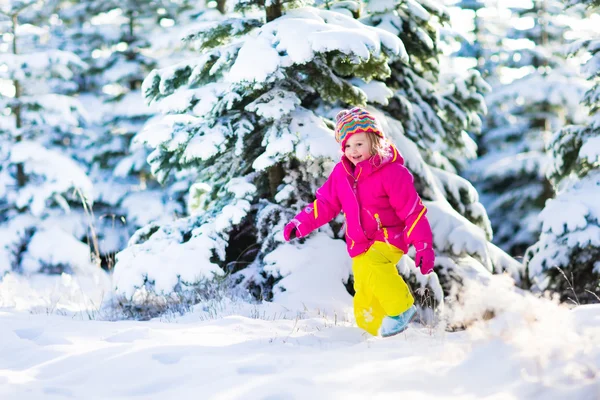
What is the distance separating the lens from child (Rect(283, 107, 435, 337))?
12.8 ft

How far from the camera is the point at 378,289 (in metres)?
3.94

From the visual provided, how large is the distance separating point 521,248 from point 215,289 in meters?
14.0

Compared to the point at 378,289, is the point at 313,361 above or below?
above

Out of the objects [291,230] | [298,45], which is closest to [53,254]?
[298,45]

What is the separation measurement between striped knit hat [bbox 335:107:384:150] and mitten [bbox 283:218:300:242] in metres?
0.68

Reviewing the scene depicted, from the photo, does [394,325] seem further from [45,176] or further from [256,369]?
[45,176]

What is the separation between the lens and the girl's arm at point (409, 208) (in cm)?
384

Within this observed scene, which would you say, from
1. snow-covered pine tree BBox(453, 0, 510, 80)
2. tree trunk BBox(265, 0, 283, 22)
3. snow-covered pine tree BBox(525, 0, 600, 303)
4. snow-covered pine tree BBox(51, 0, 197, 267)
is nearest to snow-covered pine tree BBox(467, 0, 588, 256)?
snow-covered pine tree BBox(453, 0, 510, 80)

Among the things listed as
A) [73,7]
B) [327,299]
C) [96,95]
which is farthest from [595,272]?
[73,7]

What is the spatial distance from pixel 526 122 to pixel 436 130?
1211 centimetres

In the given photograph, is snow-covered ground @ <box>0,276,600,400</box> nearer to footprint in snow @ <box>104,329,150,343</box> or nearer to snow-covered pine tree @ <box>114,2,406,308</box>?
footprint in snow @ <box>104,329,150,343</box>

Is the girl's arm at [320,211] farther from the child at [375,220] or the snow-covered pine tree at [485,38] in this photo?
the snow-covered pine tree at [485,38]

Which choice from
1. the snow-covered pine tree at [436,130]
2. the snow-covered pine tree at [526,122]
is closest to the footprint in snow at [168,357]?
the snow-covered pine tree at [436,130]

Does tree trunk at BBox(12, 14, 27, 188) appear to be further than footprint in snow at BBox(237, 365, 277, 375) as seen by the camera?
Yes
